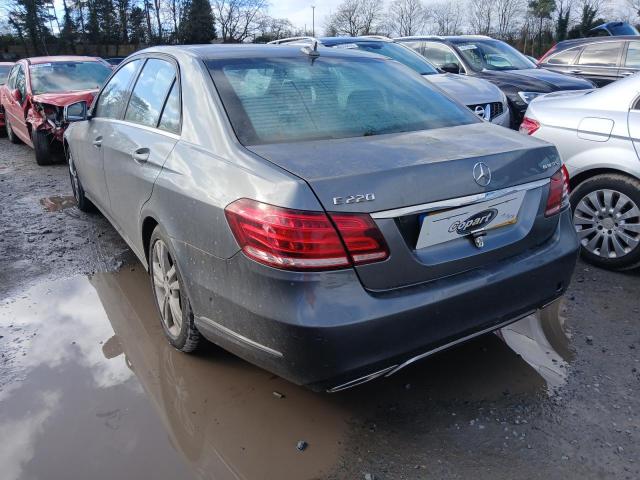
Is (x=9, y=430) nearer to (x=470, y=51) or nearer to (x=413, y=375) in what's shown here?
(x=413, y=375)

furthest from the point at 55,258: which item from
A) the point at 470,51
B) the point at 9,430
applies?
the point at 470,51

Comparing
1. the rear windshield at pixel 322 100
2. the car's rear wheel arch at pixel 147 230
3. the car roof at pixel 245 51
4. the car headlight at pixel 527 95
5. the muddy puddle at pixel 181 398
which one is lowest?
the muddy puddle at pixel 181 398

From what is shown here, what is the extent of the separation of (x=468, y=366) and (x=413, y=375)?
12.3 inches

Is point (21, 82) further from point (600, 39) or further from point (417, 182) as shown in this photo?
point (600, 39)

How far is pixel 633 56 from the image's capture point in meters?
8.77

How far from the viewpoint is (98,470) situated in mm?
2301

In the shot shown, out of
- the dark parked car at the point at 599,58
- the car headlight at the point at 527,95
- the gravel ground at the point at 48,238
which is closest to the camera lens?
the gravel ground at the point at 48,238

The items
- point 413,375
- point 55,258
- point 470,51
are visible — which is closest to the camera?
point 413,375

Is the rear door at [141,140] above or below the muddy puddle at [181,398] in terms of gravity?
above

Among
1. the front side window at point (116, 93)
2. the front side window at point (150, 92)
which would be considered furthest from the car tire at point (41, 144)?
the front side window at point (150, 92)

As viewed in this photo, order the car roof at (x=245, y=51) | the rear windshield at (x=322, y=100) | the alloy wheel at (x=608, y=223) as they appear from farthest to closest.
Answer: the alloy wheel at (x=608, y=223) → the car roof at (x=245, y=51) → the rear windshield at (x=322, y=100)

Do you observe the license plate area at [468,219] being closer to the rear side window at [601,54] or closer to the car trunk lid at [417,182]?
the car trunk lid at [417,182]

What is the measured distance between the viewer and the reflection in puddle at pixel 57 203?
6106mm

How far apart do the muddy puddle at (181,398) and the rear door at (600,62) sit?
7.12m
